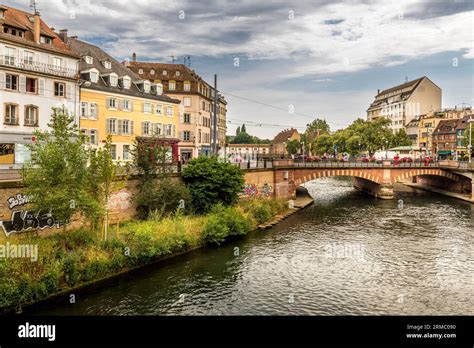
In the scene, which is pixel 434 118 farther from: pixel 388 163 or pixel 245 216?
pixel 245 216

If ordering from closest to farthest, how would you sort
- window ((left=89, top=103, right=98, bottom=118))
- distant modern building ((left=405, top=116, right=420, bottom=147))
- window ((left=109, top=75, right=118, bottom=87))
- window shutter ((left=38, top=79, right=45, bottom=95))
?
window shutter ((left=38, top=79, right=45, bottom=95))
window ((left=89, top=103, right=98, bottom=118))
window ((left=109, top=75, right=118, bottom=87))
distant modern building ((left=405, top=116, right=420, bottom=147))

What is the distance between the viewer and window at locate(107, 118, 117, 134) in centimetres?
4884

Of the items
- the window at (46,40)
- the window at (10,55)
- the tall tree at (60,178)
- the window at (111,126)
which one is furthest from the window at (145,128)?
the tall tree at (60,178)

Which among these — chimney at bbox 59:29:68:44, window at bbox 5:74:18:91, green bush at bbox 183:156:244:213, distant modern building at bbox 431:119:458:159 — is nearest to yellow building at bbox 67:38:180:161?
chimney at bbox 59:29:68:44

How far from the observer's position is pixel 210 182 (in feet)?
125

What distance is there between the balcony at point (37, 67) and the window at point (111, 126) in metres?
6.21

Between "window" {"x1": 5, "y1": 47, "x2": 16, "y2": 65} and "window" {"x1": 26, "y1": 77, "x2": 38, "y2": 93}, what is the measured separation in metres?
2.11

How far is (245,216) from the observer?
39031 millimetres

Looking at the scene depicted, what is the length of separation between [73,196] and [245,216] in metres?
17.5

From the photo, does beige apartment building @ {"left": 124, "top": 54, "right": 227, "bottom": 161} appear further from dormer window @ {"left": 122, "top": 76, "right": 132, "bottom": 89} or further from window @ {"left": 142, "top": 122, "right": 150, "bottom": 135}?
dormer window @ {"left": 122, "top": 76, "right": 132, "bottom": 89}

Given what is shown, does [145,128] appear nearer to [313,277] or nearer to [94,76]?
[94,76]

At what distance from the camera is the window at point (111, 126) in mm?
48844
